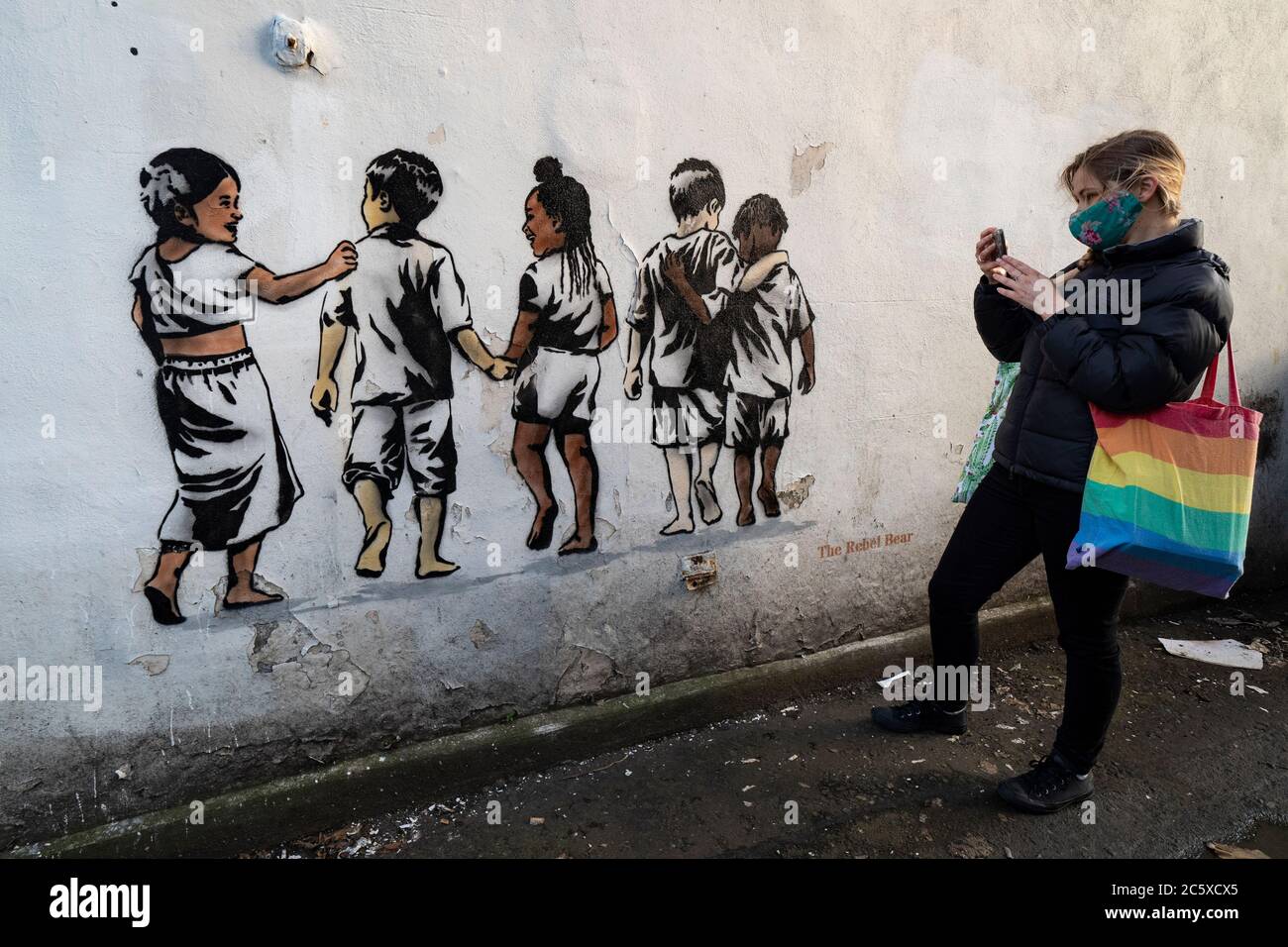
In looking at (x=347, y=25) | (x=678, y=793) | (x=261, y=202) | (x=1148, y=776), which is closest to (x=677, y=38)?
(x=347, y=25)

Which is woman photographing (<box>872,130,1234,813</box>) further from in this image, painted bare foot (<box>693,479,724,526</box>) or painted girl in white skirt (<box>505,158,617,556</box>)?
painted girl in white skirt (<box>505,158,617,556</box>)

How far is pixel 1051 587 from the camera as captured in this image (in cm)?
277

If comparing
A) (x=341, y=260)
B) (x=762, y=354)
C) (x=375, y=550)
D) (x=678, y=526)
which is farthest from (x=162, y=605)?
(x=762, y=354)

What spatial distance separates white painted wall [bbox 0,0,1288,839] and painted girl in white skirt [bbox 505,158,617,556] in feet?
0.21

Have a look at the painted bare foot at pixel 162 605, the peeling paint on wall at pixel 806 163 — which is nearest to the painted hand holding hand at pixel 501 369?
the painted bare foot at pixel 162 605

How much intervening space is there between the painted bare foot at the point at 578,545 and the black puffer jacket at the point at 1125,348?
1523mm

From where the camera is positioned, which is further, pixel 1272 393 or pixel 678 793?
pixel 1272 393

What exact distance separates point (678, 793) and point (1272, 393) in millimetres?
4420

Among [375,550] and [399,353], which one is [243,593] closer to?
[375,550]

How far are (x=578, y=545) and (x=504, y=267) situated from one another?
41.2 inches

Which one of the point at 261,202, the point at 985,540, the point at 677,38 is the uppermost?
the point at 677,38

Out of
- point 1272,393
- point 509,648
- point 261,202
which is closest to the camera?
point 261,202

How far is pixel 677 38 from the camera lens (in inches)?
120
